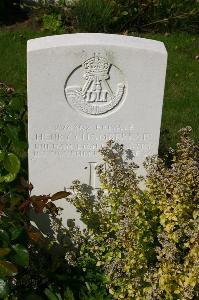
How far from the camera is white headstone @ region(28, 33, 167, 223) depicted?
3270 millimetres

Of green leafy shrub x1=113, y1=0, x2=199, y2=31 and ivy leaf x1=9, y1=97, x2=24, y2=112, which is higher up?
green leafy shrub x1=113, y1=0, x2=199, y2=31

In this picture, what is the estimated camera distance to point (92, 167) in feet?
12.0

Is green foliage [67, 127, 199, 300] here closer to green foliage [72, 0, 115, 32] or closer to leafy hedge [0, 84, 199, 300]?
leafy hedge [0, 84, 199, 300]

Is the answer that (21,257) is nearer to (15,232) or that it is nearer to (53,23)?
(15,232)

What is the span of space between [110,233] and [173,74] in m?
3.26

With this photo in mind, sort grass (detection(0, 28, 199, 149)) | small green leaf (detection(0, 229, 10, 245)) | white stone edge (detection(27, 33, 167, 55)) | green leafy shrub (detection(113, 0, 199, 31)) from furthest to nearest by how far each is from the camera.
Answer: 1. green leafy shrub (detection(113, 0, 199, 31))
2. grass (detection(0, 28, 199, 149))
3. white stone edge (detection(27, 33, 167, 55))
4. small green leaf (detection(0, 229, 10, 245))

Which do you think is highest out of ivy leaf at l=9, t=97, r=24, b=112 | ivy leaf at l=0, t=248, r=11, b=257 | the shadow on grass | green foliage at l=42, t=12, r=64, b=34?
the shadow on grass

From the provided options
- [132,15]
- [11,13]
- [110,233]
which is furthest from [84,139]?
[11,13]

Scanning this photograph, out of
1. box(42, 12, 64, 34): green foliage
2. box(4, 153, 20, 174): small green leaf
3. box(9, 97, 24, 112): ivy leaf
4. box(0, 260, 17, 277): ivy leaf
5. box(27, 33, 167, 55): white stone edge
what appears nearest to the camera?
box(0, 260, 17, 277): ivy leaf

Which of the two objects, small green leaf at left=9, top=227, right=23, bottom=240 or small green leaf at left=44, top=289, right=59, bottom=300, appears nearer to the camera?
small green leaf at left=9, top=227, right=23, bottom=240

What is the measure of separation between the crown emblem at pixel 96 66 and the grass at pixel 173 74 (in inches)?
62.8

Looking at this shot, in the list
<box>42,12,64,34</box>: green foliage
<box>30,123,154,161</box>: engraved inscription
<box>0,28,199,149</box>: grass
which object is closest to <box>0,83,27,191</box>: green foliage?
<box>30,123,154,161</box>: engraved inscription

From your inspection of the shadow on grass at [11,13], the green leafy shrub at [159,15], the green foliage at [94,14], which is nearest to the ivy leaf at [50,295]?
the green foliage at [94,14]

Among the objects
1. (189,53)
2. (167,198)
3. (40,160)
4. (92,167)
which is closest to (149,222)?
(167,198)
